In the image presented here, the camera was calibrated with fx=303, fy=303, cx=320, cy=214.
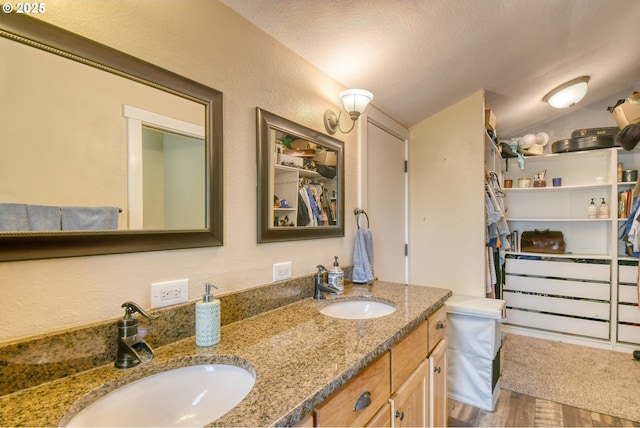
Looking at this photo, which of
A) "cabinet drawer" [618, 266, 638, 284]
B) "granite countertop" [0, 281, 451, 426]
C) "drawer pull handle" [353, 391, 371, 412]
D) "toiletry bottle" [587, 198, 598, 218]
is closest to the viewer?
"granite countertop" [0, 281, 451, 426]

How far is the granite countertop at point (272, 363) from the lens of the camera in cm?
60


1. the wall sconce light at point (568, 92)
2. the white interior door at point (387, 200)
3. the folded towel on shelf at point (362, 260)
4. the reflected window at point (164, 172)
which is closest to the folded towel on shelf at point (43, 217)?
the reflected window at point (164, 172)

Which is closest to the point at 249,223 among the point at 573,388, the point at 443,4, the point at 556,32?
the point at 443,4

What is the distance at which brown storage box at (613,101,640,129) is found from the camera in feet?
8.82

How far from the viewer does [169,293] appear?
0.97 metres

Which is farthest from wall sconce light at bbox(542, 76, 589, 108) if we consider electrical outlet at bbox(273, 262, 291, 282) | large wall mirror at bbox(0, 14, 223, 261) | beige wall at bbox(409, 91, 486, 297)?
large wall mirror at bbox(0, 14, 223, 261)

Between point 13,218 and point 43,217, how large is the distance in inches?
2.0

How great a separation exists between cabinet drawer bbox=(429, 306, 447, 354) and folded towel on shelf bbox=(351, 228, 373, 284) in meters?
0.43

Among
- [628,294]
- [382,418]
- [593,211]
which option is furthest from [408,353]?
[593,211]

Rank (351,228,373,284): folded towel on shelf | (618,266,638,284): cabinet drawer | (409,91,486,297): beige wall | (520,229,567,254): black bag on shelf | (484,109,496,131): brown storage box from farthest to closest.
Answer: (520,229,567,254): black bag on shelf
(618,266,638,284): cabinet drawer
(484,109,496,131): brown storage box
(409,91,486,297): beige wall
(351,228,373,284): folded towel on shelf

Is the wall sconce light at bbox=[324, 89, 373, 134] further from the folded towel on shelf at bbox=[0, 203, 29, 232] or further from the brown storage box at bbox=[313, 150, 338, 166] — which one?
the folded towel on shelf at bbox=[0, 203, 29, 232]

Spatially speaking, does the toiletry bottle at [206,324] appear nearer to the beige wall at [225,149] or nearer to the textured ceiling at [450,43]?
the beige wall at [225,149]

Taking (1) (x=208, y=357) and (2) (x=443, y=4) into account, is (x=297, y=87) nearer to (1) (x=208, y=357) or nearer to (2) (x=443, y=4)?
(2) (x=443, y=4)

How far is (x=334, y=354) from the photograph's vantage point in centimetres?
87
